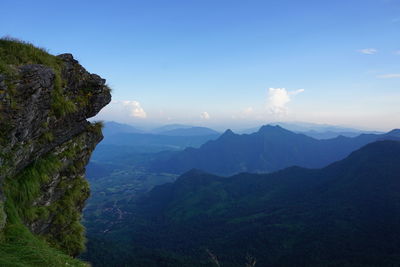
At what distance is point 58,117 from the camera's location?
39.8 ft

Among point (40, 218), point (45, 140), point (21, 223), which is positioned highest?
point (45, 140)

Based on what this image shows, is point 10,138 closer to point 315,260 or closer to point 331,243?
point 315,260

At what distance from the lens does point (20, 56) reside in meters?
10.8

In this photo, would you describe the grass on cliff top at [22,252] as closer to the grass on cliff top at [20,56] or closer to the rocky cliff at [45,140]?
the rocky cliff at [45,140]

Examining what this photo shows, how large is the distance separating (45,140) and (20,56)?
351 centimetres

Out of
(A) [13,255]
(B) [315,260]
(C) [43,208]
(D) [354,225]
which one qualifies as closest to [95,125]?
(C) [43,208]

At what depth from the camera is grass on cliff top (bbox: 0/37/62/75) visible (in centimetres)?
975

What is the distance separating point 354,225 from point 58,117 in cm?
22054

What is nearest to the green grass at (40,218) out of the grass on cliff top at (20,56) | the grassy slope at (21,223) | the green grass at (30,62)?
the grassy slope at (21,223)

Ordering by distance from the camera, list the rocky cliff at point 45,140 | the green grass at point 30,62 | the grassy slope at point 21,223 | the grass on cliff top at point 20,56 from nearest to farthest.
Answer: the grassy slope at point 21,223 < the rocky cliff at point 45,140 < the green grass at point 30,62 < the grass on cliff top at point 20,56

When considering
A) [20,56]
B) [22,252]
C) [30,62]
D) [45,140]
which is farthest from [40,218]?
[20,56]

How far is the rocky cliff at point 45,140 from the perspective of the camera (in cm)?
897

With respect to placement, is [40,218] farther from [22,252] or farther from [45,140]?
[22,252]

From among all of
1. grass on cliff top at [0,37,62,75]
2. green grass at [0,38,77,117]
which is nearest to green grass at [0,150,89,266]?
green grass at [0,38,77,117]
